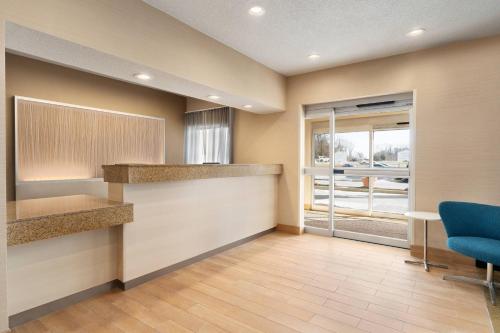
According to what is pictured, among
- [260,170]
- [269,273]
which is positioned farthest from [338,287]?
[260,170]

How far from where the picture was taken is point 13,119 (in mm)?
3887

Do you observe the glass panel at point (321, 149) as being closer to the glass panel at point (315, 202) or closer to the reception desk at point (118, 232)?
the glass panel at point (315, 202)

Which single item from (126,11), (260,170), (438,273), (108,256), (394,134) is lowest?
(438,273)

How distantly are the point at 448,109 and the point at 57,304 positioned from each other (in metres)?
4.95

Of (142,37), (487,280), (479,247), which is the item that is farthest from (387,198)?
(142,37)

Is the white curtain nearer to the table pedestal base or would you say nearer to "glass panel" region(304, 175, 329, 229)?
"glass panel" region(304, 175, 329, 229)

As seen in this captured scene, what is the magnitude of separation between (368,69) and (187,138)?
412cm

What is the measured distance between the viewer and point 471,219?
10.1 ft

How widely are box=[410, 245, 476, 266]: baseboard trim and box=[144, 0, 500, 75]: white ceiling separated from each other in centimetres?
280

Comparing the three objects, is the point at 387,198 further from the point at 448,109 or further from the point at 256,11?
the point at 256,11

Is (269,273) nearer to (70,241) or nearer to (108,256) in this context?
(108,256)

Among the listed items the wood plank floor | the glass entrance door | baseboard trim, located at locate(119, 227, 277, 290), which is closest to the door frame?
the glass entrance door

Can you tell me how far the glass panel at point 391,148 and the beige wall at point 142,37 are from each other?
2.59 metres

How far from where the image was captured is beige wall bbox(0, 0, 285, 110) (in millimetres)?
2055
